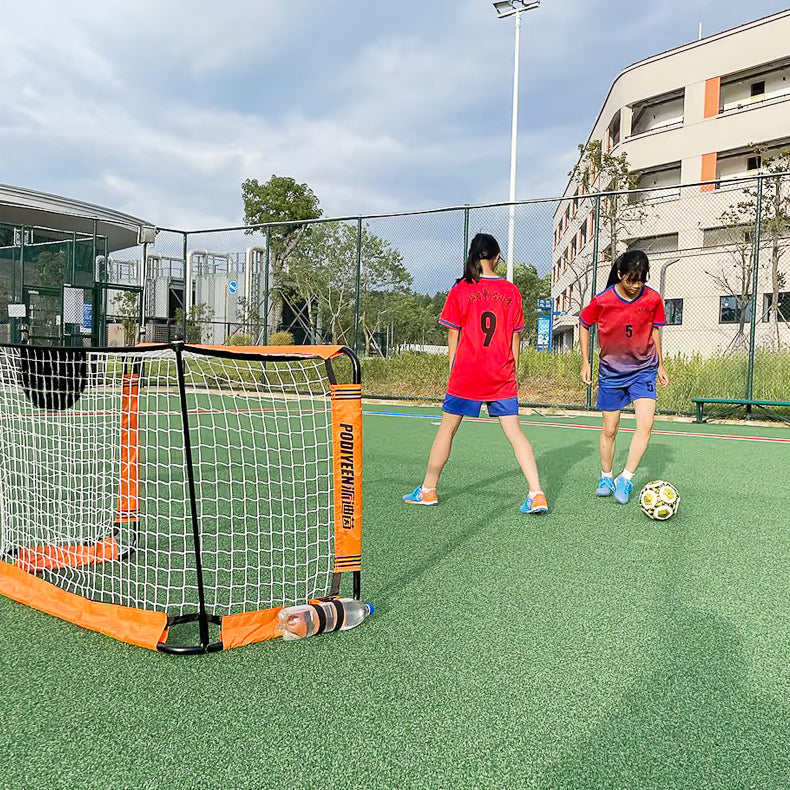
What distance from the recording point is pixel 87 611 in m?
2.72

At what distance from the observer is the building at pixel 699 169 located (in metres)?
18.6

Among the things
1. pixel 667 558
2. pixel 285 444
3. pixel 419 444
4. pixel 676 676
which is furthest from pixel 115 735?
pixel 419 444

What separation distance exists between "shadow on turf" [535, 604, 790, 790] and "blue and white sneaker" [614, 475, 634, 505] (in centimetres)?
246

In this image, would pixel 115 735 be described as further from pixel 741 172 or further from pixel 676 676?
pixel 741 172

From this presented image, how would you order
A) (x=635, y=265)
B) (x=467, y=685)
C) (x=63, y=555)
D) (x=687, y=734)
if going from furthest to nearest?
(x=635, y=265) < (x=63, y=555) < (x=467, y=685) < (x=687, y=734)

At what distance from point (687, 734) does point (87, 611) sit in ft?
7.36

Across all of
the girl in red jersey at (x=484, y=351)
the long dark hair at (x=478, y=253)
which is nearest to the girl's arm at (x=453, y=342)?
the girl in red jersey at (x=484, y=351)

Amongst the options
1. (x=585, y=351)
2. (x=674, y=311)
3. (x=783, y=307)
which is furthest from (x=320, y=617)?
(x=674, y=311)

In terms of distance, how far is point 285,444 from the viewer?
7395 millimetres

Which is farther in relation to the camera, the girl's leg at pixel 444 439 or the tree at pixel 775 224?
the tree at pixel 775 224

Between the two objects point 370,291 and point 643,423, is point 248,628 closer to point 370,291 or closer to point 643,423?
point 643,423

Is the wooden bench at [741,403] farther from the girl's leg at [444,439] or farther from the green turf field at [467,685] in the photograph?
the girl's leg at [444,439]

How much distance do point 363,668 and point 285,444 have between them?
5153 mm

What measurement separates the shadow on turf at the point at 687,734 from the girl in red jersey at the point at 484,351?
7.37ft
